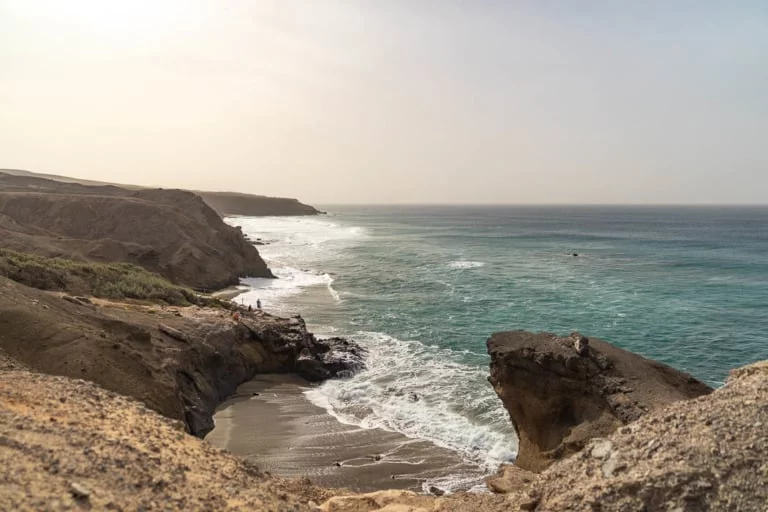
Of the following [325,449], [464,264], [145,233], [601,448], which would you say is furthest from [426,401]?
[464,264]

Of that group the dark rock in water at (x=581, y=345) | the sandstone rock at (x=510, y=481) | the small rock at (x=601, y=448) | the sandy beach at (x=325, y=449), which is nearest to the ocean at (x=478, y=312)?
the sandy beach at (x=325, y=449)

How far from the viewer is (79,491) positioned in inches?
279

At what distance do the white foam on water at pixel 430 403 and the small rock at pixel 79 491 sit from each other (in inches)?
420

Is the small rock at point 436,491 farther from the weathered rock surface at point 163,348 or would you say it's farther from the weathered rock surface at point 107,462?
the weathered rock surface at point 163,348

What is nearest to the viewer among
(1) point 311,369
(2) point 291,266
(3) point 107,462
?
(3) point 107,462

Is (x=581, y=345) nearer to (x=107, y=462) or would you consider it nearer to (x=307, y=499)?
(x=307, y=499)

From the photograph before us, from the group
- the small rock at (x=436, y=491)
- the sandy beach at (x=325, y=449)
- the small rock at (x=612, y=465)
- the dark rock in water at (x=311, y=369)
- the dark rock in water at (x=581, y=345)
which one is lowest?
the sandy beach at (x=325, y=449)

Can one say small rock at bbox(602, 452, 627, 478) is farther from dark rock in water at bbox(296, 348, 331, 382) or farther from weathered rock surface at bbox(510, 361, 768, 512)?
dark rock in water at bbox(296, 348, 331, 382)

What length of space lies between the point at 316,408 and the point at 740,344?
2403cm

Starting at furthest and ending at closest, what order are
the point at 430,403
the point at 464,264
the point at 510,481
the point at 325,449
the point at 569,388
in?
the point at 464,264 < the point at 430,403 < the point at 325,449 < the point at 569,388 < the point at 510,481

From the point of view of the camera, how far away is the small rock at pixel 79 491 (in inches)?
276

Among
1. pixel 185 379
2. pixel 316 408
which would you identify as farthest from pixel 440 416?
pixel 185 379

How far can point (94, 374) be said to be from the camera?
46.3 feet

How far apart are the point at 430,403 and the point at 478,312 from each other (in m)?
16.4
